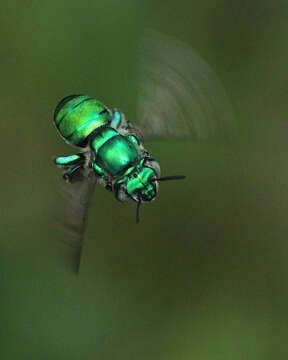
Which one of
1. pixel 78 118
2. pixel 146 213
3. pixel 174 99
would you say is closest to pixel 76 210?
pixel 78 118

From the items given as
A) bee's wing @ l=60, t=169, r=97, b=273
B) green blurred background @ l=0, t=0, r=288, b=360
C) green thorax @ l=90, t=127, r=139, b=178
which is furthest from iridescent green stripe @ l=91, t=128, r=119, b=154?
green blurred background @ l=0, t=0, r=288, b=360

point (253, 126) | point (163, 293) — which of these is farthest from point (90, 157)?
point (253, 126)

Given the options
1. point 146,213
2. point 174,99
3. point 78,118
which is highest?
point 146,213

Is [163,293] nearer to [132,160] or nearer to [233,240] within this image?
[233,240]

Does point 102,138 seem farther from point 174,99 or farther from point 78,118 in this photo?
point 174,99

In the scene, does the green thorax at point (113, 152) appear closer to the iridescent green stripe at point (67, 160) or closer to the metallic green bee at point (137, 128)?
the metallic green bee at point (137, 128)

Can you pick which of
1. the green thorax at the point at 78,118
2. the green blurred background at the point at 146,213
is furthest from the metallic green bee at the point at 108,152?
the green blurred background at the point at 146,213
